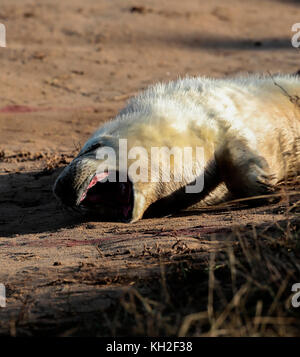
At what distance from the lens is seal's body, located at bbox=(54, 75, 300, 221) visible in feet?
13.1

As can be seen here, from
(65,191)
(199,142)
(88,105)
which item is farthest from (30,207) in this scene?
(88,105)

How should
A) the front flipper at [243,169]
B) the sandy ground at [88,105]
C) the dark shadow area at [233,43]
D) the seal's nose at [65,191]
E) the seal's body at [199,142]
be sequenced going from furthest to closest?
the dark shadow area at [233,43] → the front flipper at [243,169] → the seal's body at [199,142] → the seal's nose at [65,191] → the sandy ground at [88,105]

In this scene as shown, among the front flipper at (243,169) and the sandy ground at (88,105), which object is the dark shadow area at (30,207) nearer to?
the sandy ground at (88,105)

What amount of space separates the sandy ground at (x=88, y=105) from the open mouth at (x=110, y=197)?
0.11 meters

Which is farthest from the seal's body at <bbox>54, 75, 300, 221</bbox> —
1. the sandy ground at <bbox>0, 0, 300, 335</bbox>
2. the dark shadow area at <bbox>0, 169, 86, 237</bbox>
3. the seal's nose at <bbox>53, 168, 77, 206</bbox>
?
the dark shadow area at <bbox>0, 169, 86, 237</bbox>

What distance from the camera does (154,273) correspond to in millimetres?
2998

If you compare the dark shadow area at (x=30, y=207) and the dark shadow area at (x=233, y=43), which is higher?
the dark shadow area at (x=233, y=43)

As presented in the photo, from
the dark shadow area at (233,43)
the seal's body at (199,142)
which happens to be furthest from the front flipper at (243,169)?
the dark shadow area at (233,43)

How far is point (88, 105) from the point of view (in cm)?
781

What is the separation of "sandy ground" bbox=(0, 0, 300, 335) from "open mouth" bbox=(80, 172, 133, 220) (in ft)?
0.35

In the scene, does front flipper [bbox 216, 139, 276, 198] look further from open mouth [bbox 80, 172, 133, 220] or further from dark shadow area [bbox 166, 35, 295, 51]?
dark shadow area [bbox 166, 35, 295, 51]

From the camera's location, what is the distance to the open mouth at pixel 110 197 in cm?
403

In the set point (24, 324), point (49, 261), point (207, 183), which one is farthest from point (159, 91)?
point (24, 324)
